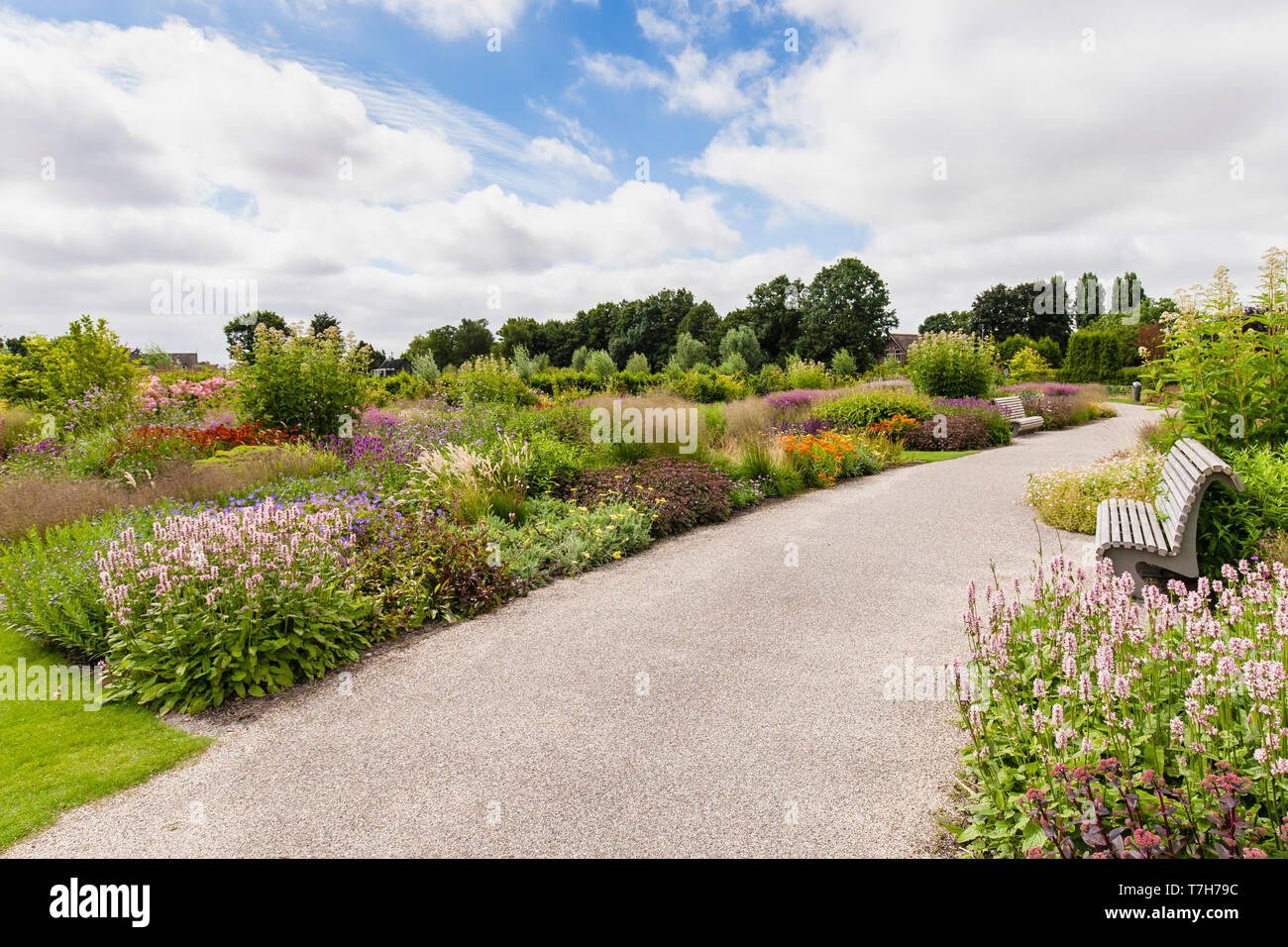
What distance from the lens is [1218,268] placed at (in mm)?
6273

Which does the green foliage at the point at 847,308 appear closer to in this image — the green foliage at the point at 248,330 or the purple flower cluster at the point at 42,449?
the green foliage at the point at 248,330

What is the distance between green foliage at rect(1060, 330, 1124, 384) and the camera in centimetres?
3272

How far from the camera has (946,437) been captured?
1447 cm

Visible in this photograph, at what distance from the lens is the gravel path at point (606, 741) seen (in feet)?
9.02

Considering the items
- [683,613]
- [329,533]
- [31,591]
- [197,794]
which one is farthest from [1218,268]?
[31,591]

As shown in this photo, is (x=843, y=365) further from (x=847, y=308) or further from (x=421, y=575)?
(x=421, y=575)

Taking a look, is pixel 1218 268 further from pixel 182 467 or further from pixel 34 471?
pixel 34 471

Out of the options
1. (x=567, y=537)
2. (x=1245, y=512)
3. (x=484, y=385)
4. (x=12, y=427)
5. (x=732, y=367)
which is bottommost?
(x=567, y=537)

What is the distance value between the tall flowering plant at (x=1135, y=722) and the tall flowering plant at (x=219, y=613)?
3.79 m

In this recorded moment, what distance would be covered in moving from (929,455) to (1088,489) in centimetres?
576

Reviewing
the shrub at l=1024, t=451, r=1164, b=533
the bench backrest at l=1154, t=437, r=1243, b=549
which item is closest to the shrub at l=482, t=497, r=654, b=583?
the bench backrest at l=1154, t=437, r=1243, b=549

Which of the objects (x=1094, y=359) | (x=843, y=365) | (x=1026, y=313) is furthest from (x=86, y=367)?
(x=1026, y=313)
